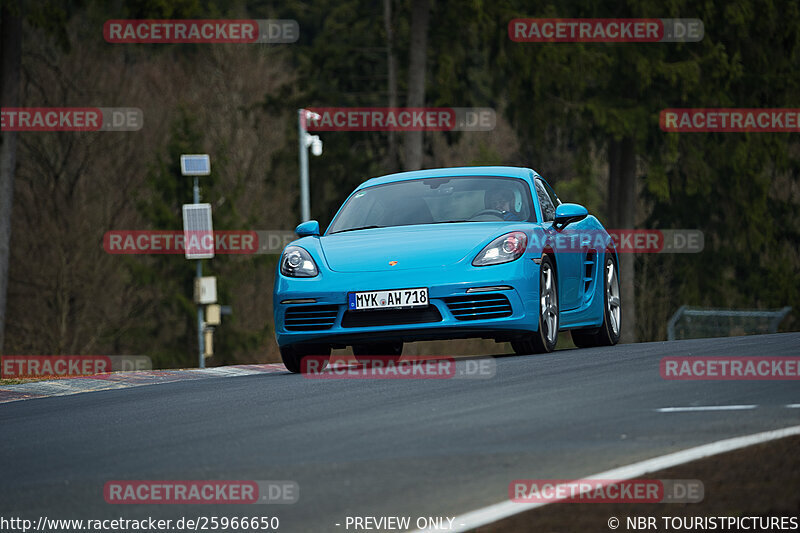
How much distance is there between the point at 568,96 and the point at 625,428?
91.6ft

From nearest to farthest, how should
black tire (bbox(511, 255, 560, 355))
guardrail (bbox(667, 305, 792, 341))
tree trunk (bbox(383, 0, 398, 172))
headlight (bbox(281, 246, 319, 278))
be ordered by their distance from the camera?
headlight (bbox(281, 246, 319, 278)) → black tire (bbox(511, 255, 560, 355)) → guardrail (bbox(667, 305, 792, 341)) → tree trunk (bbox(383, 0, 398, 172))

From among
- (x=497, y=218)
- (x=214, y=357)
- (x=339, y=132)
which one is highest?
(x=339, y=132)

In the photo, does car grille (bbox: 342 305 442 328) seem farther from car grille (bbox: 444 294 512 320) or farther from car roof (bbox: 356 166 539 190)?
car roof (bbox: 356 166 539 190)

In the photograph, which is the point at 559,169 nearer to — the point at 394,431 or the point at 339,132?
the point at 339,132

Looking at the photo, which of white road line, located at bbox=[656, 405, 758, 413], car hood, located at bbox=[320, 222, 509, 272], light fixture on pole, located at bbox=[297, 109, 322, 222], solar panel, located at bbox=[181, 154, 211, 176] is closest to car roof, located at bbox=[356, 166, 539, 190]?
car hood, located at bbox=[320, 222, 509, 272]

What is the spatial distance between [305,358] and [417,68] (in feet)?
79.5

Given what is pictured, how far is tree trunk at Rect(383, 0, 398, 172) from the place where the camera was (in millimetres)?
39188

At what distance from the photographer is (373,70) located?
43406 mm

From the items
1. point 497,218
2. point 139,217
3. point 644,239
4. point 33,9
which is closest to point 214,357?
point 139,217

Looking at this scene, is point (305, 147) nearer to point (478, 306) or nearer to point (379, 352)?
point (379, 352)

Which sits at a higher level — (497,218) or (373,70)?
(373,70)

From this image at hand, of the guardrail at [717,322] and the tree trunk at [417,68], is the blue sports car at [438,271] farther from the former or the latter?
the tree trunk at [417,68]

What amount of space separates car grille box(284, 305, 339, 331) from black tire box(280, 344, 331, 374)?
13.5 inches

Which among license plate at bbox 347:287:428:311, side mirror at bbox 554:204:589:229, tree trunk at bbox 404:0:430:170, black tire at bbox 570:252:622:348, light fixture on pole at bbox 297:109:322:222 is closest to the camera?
license plate at bbox 347:287:428:311
